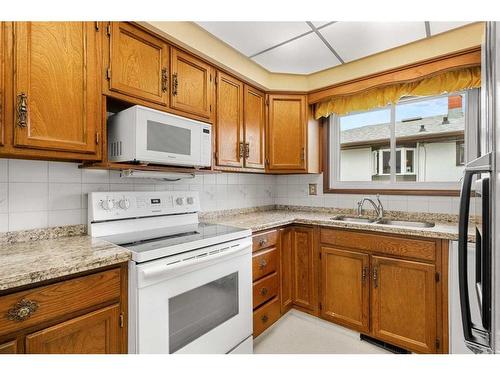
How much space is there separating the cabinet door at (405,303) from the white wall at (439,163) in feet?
3.00

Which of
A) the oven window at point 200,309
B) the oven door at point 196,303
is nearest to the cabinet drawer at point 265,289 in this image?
the oven door at point 196,303

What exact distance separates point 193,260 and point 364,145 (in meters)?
2.02

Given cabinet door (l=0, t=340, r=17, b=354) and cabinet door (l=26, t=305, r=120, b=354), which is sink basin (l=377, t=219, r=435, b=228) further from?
cabinet door (l=0, t=340, r=17, b=354)

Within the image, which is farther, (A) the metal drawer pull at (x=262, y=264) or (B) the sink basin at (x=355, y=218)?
(B) the sink basin at (x=355, y=218)

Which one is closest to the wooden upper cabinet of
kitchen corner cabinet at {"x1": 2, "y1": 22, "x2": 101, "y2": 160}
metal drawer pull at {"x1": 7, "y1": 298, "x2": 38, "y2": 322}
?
kitchen corner cabinet at {"x1": 2, "y1": 22, "x2": 101, "y2": 160}

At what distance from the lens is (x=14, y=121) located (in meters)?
1.08

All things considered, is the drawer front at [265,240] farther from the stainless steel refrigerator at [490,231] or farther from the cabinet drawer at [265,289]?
the stainless steel refrigerator at [490,231]

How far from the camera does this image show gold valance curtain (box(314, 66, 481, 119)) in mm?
1833

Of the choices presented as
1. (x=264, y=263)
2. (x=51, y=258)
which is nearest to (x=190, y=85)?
(x=51, y=258)

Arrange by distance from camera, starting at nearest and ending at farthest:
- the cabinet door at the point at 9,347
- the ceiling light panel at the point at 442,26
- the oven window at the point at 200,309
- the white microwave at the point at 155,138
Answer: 1. the cabinet door at the point at 9,347
2. the oven window at the point at 200,309
3. the white microwave at the point at 155,138
4. the ceiling light panel at the point at 442,26

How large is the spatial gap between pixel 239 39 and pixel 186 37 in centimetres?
40

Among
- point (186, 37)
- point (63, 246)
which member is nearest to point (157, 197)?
point (63, 246)

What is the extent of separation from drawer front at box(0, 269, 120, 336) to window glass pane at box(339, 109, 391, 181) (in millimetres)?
2274

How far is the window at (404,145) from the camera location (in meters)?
2.10
